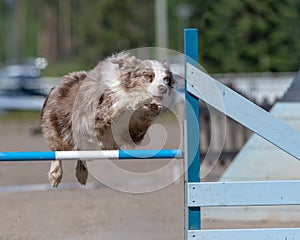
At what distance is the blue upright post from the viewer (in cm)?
528

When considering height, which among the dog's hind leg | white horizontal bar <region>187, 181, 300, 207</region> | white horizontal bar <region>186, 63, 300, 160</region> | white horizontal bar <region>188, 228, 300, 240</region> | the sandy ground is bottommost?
the sandy ground

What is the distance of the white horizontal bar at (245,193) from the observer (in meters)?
5.33

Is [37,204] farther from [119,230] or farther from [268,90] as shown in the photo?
[268,90]

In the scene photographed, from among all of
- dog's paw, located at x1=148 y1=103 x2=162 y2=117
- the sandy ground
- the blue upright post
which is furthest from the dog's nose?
the sandy ground

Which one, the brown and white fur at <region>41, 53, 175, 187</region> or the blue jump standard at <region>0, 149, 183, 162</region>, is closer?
the blue jump standard at <region>0, 149, 183, 162</region>

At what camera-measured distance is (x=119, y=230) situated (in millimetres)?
7773

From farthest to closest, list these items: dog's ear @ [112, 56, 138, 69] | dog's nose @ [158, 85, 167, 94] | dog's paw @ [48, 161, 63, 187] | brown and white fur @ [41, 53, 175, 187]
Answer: dog's paw @ [48, 161, 63, 187]
dog's ear @ [112, 56, 138, 69]
brown and white fur @ [41, 53, 175, 187]
dog's nose @ [158, 85, 167, 94]

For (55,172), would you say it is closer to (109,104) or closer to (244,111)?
(109,104)

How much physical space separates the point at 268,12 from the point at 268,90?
3190mm

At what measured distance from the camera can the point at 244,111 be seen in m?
5.30

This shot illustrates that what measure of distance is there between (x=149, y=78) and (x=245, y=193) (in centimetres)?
126

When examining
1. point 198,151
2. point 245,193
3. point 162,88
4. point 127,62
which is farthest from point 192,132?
point 127,62

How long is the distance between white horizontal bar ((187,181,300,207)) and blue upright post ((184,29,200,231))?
0.25 feet

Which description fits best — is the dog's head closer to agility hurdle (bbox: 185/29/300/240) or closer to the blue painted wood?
agility hurdle (bbox: 185/29/300/240)
